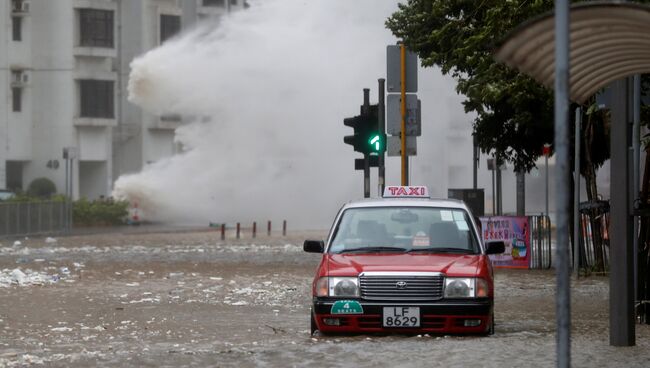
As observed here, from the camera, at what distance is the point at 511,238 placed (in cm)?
2586

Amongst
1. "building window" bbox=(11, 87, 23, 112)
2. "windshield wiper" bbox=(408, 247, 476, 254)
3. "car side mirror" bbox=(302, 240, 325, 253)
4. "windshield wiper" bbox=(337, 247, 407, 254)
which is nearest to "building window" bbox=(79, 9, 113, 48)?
"building window" bbox=(11, 87, 23, 112)

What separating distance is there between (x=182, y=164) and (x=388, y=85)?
3961 centimetres

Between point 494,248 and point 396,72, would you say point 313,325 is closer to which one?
point 494,248

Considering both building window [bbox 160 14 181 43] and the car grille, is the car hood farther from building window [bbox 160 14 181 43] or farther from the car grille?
building window [bbox 160 14 181 43]

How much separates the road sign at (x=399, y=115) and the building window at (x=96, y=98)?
49.4 meters

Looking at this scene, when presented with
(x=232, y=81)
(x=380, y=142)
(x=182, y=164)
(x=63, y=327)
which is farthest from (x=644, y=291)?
(x=182, y=164)

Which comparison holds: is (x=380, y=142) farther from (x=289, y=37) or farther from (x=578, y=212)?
(x=289, y=37)

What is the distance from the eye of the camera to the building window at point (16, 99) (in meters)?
65.9

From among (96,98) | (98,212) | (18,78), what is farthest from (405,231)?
(96,98)

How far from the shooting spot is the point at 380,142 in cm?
2364

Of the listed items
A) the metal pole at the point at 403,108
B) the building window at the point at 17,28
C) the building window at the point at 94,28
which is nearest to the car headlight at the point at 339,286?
the metal pole at the point at 403,108

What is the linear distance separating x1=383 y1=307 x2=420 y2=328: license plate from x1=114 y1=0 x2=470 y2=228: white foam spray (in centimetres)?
3421

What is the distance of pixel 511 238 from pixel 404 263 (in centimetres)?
1336

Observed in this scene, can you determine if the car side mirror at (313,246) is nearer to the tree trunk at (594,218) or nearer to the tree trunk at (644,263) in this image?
the tree trunk at (644,263)
